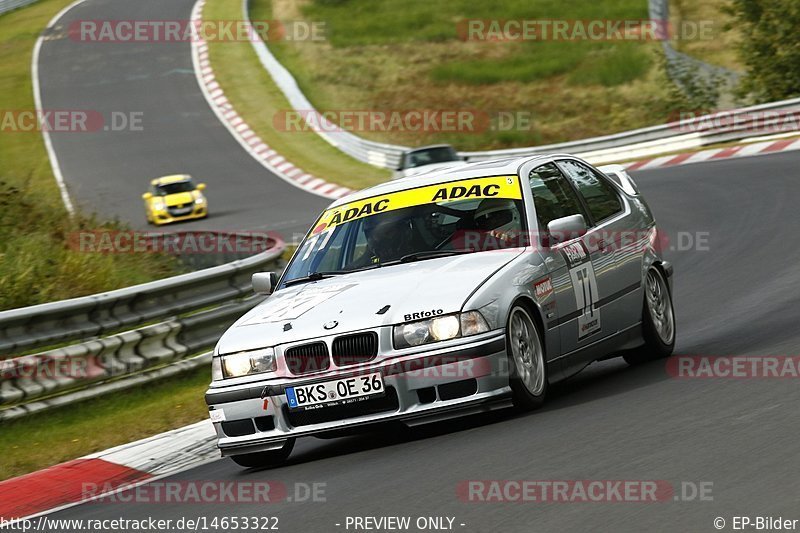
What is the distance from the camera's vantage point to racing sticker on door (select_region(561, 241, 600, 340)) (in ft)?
27.9

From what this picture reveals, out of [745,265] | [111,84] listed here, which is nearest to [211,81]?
[111,84]

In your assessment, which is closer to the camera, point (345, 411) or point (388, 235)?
point (345, 411)

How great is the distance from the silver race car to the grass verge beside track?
21.1 m

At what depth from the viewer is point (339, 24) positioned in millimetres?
52875

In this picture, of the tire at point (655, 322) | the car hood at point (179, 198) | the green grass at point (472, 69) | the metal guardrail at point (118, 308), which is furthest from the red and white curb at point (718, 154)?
the tire at point (655, 322)

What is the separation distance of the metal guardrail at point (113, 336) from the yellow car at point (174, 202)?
61.4 ft

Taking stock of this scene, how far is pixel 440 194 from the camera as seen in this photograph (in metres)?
8.65

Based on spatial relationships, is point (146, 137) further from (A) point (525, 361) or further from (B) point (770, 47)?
(A) point (525, 361)

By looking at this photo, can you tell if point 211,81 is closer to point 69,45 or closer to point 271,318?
point 69,45

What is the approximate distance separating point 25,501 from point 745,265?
27.0ft

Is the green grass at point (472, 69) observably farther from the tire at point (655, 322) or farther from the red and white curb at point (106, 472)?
the red and white curb at point (106, 472)

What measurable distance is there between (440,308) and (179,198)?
23768 millimetres

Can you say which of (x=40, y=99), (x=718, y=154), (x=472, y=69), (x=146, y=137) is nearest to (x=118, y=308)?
(x=718, y=154)

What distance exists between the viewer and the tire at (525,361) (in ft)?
24.7
